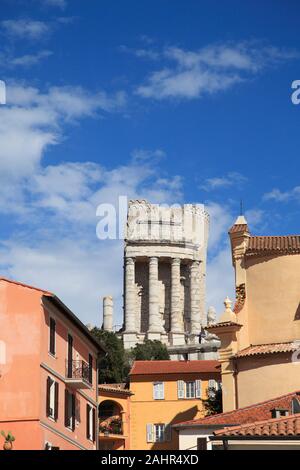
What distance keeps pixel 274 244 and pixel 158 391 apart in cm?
2247

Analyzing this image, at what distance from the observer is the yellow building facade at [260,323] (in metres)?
43.7

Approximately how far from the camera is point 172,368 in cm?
6681

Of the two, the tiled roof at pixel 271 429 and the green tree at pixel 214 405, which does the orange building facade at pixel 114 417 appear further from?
the tiled roof at pixel 271 429

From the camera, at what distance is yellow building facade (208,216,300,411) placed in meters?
43.7

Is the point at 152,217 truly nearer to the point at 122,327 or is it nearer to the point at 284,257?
the point at 122,327

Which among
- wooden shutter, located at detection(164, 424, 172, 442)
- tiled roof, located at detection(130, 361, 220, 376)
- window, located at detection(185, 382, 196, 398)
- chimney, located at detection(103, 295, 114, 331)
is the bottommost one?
wooden shutter, located at detection(164, 424, 172, 442)

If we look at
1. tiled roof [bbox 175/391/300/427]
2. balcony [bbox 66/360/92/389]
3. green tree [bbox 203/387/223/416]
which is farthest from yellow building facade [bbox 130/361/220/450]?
tiled roof [bbox 175/391/300/427]

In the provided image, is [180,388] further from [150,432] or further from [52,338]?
[52,338]

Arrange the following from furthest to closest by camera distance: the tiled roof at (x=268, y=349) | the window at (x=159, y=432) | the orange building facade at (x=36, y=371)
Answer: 1. the window at (x=159, y=432)
2. the tiled roof at (x=268, y=349)
3. the orange building facade at (x=36, y=371)

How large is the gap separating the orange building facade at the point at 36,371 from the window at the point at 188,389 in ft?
74.1

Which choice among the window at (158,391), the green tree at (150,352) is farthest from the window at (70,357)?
the green tree at (150,352)

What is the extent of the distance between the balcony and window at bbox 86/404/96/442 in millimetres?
2209

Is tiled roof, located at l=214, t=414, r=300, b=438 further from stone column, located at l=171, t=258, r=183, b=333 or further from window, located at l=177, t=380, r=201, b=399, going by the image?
stone column, located at l=171, t=258, r=183, b=333

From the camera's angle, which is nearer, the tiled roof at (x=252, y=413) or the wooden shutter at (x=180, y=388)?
the tiled roof at (x=252, y=413)
